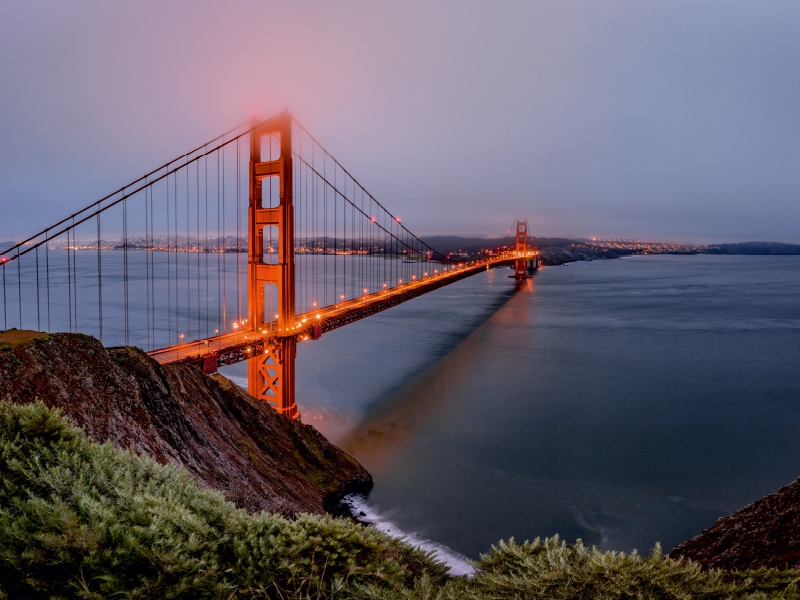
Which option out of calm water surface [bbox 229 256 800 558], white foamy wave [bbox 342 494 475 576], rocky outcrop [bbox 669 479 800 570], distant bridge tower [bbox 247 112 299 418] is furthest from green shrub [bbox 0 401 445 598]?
distant bridge tower [bbox 247 112 299 418]

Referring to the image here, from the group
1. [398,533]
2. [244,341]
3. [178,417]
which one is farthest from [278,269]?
[398,533]

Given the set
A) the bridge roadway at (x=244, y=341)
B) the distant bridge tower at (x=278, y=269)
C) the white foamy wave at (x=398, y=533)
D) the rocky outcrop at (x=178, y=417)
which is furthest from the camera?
the distant bridge tower at (x=278, y=269)

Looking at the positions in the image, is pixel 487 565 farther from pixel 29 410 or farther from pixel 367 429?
pixel 367 429

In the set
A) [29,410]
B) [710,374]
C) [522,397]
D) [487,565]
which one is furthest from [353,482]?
[710,374]

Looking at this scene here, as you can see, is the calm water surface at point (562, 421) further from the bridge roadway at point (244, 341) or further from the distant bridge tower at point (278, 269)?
the bridge roadway at point (244, 341)

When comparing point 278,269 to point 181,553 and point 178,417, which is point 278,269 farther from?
point 181,553

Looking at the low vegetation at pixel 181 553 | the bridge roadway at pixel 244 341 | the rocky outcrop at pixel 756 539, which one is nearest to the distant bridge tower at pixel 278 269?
the bridge roadway at pixel 244 341
